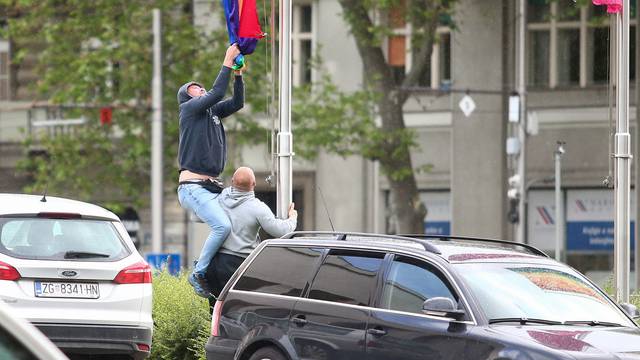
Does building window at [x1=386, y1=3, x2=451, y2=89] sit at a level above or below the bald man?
above

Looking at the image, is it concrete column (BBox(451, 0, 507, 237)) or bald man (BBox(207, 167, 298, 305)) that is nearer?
bald man (BBox(207, 167, 298, 305))

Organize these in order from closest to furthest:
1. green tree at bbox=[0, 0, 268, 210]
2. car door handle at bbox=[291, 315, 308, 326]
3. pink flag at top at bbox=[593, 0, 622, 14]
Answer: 1. car door handle at bbox=[291, 315, 308, 326]
2. pink flag at top at bbox=[593, 0, 622, 14]
3. green tree at bbox=[0, 0, 268, 210]

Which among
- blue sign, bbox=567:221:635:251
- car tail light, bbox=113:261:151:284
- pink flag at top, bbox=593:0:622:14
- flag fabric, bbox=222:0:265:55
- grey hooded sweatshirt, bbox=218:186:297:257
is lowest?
blue sign, bbox=567:221:635:251

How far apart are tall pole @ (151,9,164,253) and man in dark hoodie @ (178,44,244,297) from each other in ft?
69.1

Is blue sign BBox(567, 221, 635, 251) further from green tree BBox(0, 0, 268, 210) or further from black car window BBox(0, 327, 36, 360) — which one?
black car window BBox(0, 327, 36, 360)

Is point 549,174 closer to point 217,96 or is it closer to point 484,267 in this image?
point 217,96

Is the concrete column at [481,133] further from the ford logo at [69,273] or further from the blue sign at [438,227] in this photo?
the ford logo at [69,273]

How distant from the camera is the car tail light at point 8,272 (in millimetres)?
11555

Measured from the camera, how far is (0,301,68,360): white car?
4297mm

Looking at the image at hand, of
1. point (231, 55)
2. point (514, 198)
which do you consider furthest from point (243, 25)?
point (514, 198)

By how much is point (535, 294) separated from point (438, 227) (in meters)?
25.4

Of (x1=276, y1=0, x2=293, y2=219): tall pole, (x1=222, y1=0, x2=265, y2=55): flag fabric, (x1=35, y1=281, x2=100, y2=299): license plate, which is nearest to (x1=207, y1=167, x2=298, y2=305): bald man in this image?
(x1=276, y1=0, x2=293, y2=219): tall pole

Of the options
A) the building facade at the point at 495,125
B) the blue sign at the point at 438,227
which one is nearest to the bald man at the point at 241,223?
the building facade at the point at 495,125

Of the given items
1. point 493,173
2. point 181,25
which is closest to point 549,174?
point 493,173
